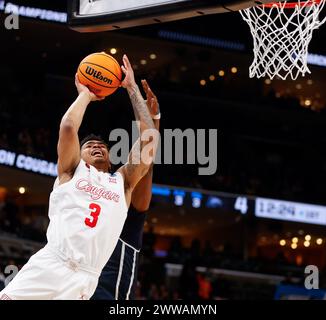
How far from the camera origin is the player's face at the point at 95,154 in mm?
3779

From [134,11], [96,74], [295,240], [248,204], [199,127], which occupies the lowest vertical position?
[96,74]

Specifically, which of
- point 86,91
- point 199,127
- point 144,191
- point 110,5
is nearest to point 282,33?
point 110,5

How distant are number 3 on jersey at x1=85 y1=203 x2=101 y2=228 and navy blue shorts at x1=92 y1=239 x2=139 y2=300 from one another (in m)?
0.50

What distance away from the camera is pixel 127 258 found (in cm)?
390

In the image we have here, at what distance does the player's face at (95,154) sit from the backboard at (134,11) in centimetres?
82

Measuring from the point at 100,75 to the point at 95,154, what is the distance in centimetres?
40

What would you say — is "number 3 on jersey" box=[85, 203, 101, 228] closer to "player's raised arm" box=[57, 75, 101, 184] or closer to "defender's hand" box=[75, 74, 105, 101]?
"player's raised arm" box=[57, 75, 101, 184]

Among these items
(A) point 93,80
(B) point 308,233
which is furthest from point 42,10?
(A) point 93,80

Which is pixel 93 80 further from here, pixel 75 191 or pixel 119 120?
pixel 119 120

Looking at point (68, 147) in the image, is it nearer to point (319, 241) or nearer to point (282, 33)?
point (282, 33)

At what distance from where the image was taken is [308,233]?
717 inches

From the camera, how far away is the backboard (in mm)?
3898

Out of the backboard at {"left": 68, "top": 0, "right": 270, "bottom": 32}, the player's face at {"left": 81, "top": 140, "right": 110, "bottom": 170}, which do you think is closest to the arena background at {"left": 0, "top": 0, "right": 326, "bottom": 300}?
the backboard at {"left": 68, "top": 0, "right": 270, "bottom": 32}

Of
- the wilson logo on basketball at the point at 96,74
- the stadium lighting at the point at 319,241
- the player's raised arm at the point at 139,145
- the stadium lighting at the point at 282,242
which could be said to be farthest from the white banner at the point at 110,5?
the stadium lighting at the point at 282,242
